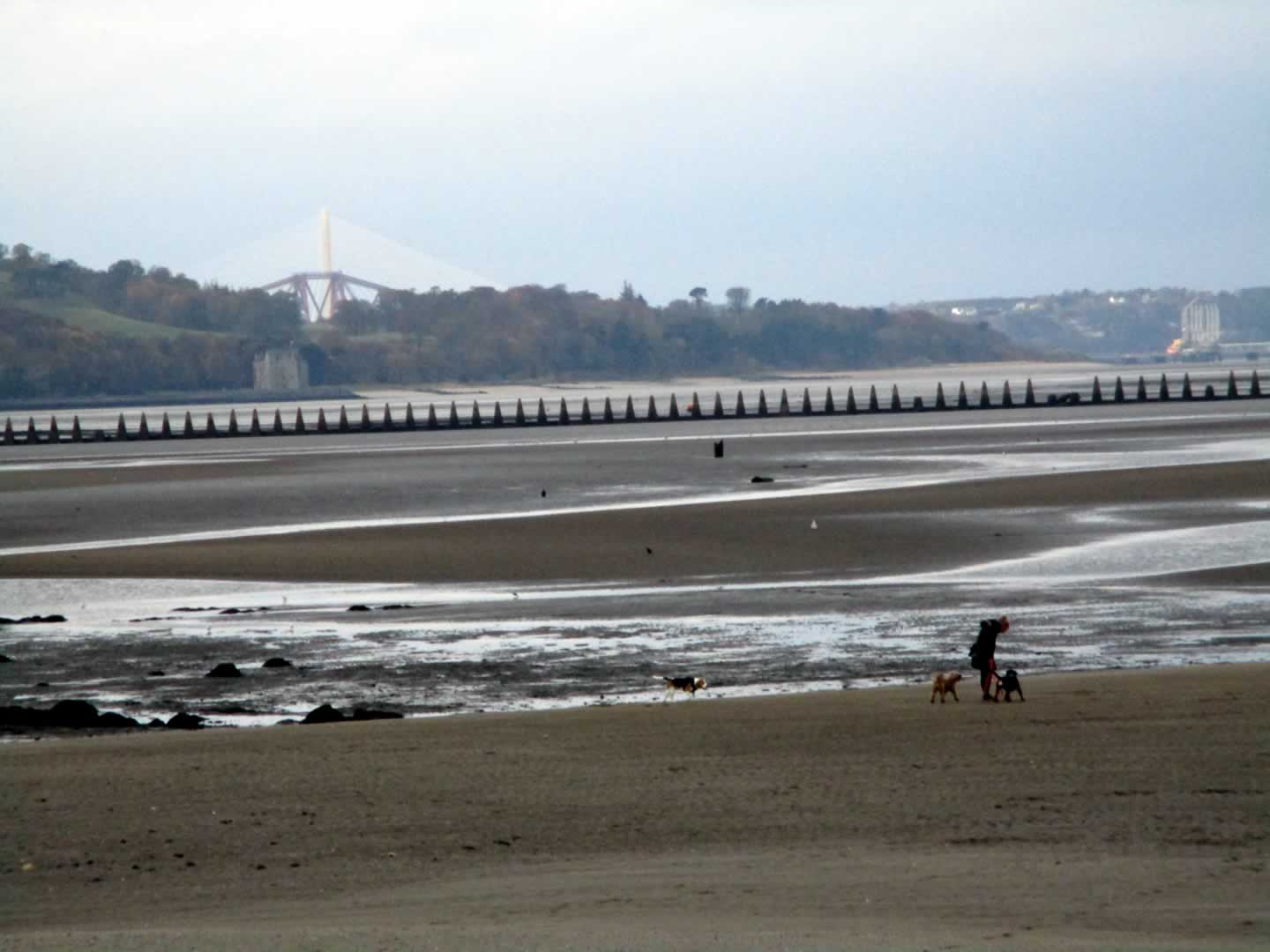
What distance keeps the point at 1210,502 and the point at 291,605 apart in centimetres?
1442

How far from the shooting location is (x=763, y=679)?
12320mm

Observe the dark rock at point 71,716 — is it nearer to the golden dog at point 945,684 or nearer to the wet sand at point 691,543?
the golden dog at point 945,684

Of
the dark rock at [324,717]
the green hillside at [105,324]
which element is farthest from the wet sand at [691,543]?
the green hillside at [105,324]

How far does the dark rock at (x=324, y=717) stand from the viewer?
10.9 meters

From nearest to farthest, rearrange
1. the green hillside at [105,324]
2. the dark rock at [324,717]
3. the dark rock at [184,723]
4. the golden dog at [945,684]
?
the golden dog at [945,684] < the dark rock at [184,723] < the dark rock at [324,717] < the green hillside at [105,324]

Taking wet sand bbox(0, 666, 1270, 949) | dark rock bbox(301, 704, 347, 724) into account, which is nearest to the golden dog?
wet sand bbox(0, 666, 1270, 949)

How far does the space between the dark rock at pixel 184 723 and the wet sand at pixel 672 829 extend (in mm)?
457

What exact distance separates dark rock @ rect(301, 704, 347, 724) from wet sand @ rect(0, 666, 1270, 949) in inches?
23.9

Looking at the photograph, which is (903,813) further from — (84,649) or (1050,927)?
(84,649)

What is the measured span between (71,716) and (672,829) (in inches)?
204

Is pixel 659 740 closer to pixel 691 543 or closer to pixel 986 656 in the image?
pixel 986 656

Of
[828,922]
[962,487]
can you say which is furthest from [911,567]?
[828,922]

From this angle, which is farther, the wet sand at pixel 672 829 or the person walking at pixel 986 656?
the person walking at pixel 986 656

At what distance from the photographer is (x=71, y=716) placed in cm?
1115
